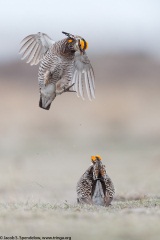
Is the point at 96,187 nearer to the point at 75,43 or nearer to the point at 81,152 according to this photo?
the point at 75,43

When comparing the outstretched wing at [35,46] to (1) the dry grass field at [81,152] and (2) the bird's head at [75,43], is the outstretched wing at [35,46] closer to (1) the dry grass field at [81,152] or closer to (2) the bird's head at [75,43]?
(2) the bird's head at [75,43]

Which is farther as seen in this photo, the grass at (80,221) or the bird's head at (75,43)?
the bird's head at (75,43)

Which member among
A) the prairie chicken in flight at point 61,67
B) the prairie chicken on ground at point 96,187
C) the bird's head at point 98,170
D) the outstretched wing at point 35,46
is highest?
the outstretched wing at point 35,46

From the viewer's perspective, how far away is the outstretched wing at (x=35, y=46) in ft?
33.7

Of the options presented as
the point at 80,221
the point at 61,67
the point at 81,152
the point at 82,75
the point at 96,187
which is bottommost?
the point at 80,221

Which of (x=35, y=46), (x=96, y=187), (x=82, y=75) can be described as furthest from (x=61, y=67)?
(x=96, y=187)

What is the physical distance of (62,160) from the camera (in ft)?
52.1

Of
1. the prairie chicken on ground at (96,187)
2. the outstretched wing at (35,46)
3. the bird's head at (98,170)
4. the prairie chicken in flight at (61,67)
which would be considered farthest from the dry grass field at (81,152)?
the outstretched wing at (35,46)

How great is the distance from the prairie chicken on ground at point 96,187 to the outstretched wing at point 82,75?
5.06 ft

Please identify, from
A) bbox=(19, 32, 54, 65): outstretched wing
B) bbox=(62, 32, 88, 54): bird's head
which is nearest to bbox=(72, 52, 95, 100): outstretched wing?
bbox=(62, 32, 88, 54): bird's head

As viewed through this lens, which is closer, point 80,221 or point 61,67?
point 80,221

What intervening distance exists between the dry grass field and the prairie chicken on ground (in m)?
0.23

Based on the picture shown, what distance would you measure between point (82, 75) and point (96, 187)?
2.02m

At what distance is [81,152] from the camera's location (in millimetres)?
17219
